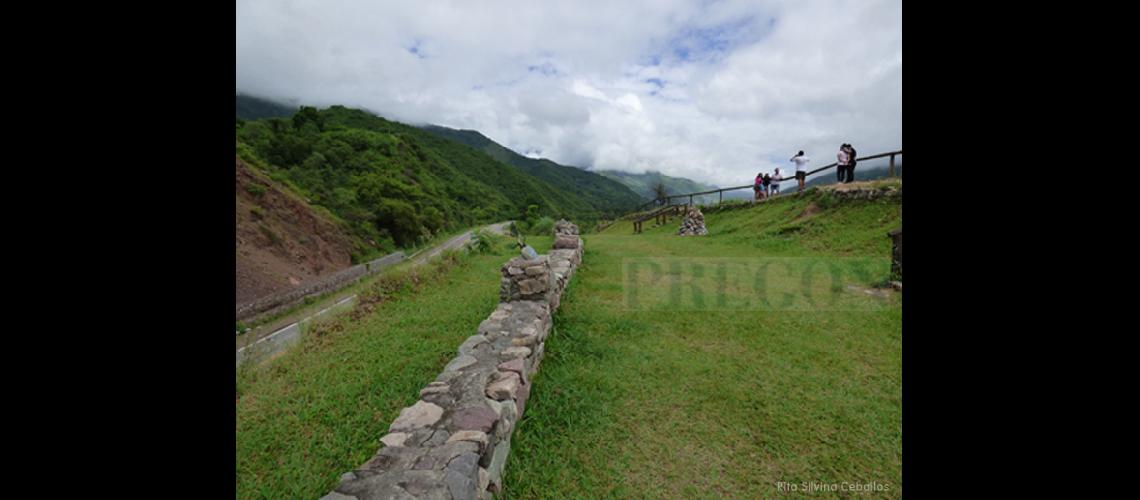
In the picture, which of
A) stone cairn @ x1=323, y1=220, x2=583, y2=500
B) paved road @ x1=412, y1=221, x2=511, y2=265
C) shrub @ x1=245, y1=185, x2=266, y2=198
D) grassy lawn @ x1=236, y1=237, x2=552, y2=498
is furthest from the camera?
shrub @ x1=245, y1=185, x2=266, y2=198

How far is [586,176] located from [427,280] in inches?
5763

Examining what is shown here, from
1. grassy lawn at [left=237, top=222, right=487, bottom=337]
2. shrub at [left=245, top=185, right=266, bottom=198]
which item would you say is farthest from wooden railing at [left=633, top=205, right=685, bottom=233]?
shrub at [left=245, top=185, right=266, bottom=198]

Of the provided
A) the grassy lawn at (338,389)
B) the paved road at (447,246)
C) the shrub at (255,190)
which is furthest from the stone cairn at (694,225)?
the shrub at (255,190)

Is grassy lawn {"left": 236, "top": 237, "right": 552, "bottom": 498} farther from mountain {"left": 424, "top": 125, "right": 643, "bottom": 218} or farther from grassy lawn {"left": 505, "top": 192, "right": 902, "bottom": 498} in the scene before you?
mountain {"left": 424, "top": 125, "right": 643, "bottom": 218}

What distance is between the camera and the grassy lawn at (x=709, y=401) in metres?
2.65

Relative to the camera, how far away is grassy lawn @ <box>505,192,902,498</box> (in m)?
2.65

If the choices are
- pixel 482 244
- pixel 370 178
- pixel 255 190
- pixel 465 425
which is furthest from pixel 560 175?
pixel 465 425

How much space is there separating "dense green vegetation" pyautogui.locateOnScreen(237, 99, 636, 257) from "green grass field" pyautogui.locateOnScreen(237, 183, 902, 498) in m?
20.0

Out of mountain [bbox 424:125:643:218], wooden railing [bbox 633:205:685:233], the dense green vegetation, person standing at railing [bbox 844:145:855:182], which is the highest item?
mountain [bbox 424:125:643:218]

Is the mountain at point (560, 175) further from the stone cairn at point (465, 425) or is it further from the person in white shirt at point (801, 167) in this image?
the stone cairn at point (465, 425)

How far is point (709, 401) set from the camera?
11.4ft

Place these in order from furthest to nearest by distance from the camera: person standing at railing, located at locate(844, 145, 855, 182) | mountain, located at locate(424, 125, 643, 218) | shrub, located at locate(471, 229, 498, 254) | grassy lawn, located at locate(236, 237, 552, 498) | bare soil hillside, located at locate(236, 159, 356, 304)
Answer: mountain, located at locate(424, 125, 643, 218) < bare soil hillside, located at locate(236, 159, 356, 304) < person standing at railing, located at locate(844, 145, 855, 182) < shrub, located at locate(471, 229, 498, 254) < grassy lawn, located at locate(236, 237, 552, 498)
